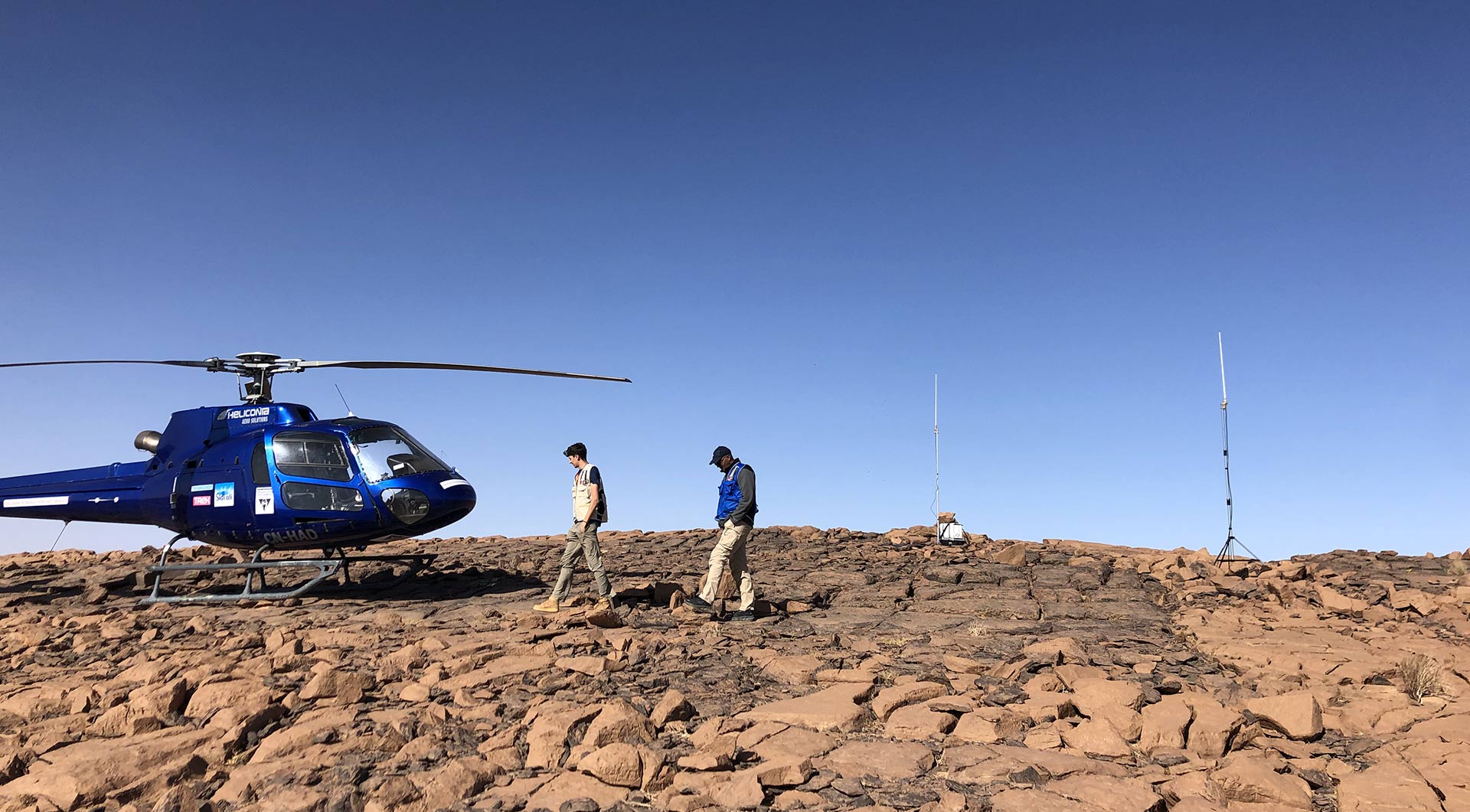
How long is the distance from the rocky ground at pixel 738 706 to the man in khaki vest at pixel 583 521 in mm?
650

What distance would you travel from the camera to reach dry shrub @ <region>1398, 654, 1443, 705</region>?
7016 millimetres

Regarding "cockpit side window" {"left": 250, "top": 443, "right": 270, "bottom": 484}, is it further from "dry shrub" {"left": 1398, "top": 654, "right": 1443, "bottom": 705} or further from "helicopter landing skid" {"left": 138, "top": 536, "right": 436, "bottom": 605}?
"dry shrub" {"left": 1398, "top": 654, "right": 1443, "bottom": 705}

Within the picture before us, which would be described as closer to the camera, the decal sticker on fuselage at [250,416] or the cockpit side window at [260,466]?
the cockpit side window at [260,466]

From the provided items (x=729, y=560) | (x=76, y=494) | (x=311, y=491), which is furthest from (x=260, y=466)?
(x=729, y=560)

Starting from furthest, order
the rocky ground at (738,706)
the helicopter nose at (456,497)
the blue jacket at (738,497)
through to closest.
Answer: the helicopter nose at (456,497) → the blue jacket at (738,497) → the rocky ground at (738,706)

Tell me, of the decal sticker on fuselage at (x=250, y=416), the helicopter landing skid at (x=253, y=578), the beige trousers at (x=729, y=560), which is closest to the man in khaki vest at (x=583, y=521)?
the beige trousers at (x=729, y=560)

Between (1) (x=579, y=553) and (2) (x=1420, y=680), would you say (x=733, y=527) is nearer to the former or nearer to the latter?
(1) (x=579, y=553)

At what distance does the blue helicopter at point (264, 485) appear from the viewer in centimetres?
1206

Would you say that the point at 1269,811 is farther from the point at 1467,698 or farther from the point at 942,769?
the point at 1467,698

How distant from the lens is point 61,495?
46.1ft

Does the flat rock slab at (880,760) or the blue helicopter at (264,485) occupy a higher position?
the blue helicopter at (264,485)

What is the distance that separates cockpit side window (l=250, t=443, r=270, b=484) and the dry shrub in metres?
A: 12.5

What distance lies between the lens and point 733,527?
10.2 m

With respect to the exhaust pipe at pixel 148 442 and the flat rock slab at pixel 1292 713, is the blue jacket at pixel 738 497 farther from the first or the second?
the exhaust pipe at pixel 148 442
